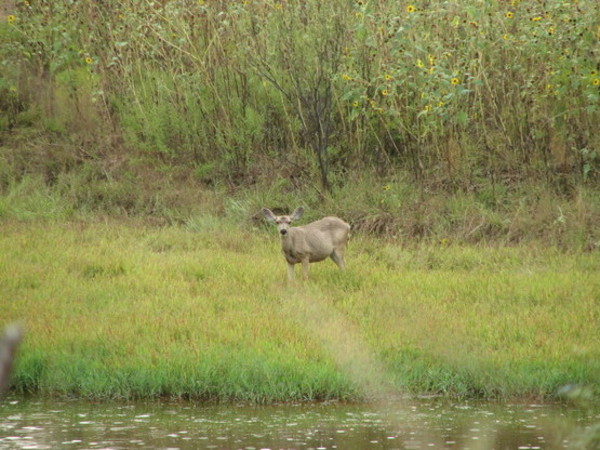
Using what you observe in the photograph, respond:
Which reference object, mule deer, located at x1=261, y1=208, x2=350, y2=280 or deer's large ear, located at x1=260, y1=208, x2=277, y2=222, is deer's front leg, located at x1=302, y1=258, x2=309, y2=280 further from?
deer's large ear, located at x1=260, y1=208, x2=277, y2=222

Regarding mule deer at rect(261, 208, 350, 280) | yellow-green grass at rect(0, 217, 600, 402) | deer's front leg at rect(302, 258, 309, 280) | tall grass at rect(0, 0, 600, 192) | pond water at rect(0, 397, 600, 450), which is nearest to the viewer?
pond water at rect(0, 397, 600, 450)

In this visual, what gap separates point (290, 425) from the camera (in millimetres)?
7684

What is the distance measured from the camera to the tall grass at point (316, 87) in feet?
46.4

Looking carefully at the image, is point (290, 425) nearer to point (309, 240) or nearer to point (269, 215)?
point (309, 240)

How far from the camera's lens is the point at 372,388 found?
28.4ft

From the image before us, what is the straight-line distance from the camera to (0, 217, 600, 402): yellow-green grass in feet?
28.7

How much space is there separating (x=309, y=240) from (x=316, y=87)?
4.31 meters

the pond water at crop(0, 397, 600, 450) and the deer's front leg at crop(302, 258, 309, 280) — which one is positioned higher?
the deer's front leg at crop(302, 258, 309, 280)

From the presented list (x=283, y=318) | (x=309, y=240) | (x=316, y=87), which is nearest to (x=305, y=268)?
(x=309, y=240)

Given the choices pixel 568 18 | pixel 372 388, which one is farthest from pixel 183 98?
pixel 372 388

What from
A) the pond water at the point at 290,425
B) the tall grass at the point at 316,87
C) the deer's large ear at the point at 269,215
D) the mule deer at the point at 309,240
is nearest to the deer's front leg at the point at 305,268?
the mule deer at the point at 309,240

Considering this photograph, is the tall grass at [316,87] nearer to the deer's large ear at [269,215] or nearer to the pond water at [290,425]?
the deer's large ear at [269,215]

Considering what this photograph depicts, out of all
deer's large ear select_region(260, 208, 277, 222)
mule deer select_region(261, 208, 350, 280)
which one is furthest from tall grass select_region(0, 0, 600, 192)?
deer's large ear select_region(260, 208, 277, 222)

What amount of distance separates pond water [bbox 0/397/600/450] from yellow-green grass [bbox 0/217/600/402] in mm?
280
